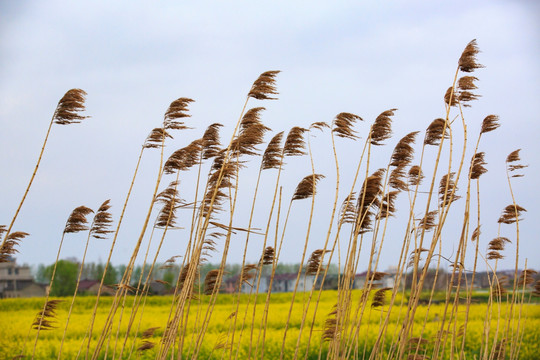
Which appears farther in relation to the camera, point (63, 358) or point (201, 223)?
point (63, 358)

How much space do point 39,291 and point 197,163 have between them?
795 inches

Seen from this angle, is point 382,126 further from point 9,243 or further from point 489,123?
point 9,243

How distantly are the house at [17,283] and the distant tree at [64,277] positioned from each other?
0.77 meters

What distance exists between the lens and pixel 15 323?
14.5m

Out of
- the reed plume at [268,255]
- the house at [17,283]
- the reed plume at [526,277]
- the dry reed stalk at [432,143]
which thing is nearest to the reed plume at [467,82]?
the dry reed stalk at [432,143]

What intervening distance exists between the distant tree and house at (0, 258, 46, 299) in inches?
30.4

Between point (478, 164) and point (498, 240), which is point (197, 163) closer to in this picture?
point (478, 164)

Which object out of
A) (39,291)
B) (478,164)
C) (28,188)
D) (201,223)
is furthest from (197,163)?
(39,291)

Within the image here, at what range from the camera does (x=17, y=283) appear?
71.4ft

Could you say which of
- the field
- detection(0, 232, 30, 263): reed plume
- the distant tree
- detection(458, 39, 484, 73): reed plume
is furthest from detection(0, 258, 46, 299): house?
detection(458, 39, 484, 73): reed plume

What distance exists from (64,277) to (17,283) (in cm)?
232

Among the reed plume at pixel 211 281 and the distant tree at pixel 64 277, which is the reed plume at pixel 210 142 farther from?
the distant tree at pixel 64 277

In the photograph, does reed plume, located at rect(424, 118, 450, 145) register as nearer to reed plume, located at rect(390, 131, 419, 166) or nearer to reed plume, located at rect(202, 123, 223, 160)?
reed plume, located at rect(390, 131, 419, 166)

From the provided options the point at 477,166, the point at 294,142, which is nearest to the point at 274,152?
the point at 294,142
